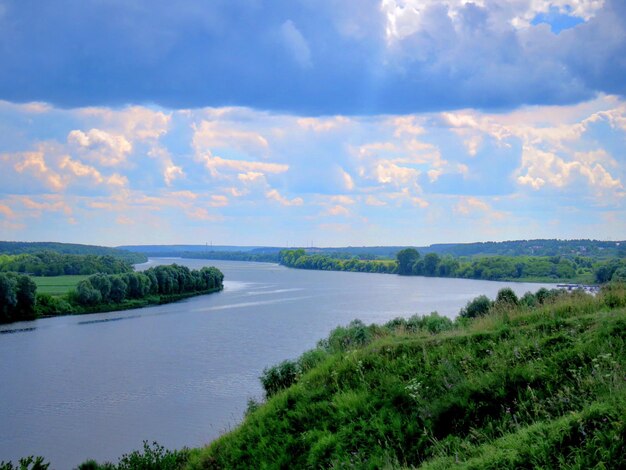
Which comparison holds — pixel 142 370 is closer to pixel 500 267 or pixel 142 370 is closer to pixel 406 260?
pixel 500 267

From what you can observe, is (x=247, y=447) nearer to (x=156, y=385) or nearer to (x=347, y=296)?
(x=156, y=385)

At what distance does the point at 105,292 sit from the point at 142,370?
35.4 metres

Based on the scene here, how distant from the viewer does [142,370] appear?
32781 millimetres

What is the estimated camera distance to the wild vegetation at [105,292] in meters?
55.1

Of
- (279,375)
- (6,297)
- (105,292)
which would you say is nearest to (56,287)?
(105,292)

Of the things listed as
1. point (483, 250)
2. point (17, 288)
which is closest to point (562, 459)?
point (17, 288)

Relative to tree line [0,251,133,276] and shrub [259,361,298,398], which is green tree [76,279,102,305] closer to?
tree line [0,251,133,276]

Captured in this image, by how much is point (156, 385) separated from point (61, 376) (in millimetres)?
6380

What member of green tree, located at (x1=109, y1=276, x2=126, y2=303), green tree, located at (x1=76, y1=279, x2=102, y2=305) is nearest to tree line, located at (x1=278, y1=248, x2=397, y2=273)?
green tree, located at (x1=109, y1=276, x2=126, y2=303)

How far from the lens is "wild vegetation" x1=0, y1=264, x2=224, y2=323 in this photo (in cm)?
5509

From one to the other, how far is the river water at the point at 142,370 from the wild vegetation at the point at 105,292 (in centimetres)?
329

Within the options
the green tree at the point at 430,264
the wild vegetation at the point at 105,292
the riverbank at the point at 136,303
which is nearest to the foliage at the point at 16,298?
the wild vegetation at the point at 105,292

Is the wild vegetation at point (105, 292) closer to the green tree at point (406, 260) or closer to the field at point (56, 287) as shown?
the field at point (56, 287)

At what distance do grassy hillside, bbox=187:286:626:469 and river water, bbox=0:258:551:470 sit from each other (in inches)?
152
